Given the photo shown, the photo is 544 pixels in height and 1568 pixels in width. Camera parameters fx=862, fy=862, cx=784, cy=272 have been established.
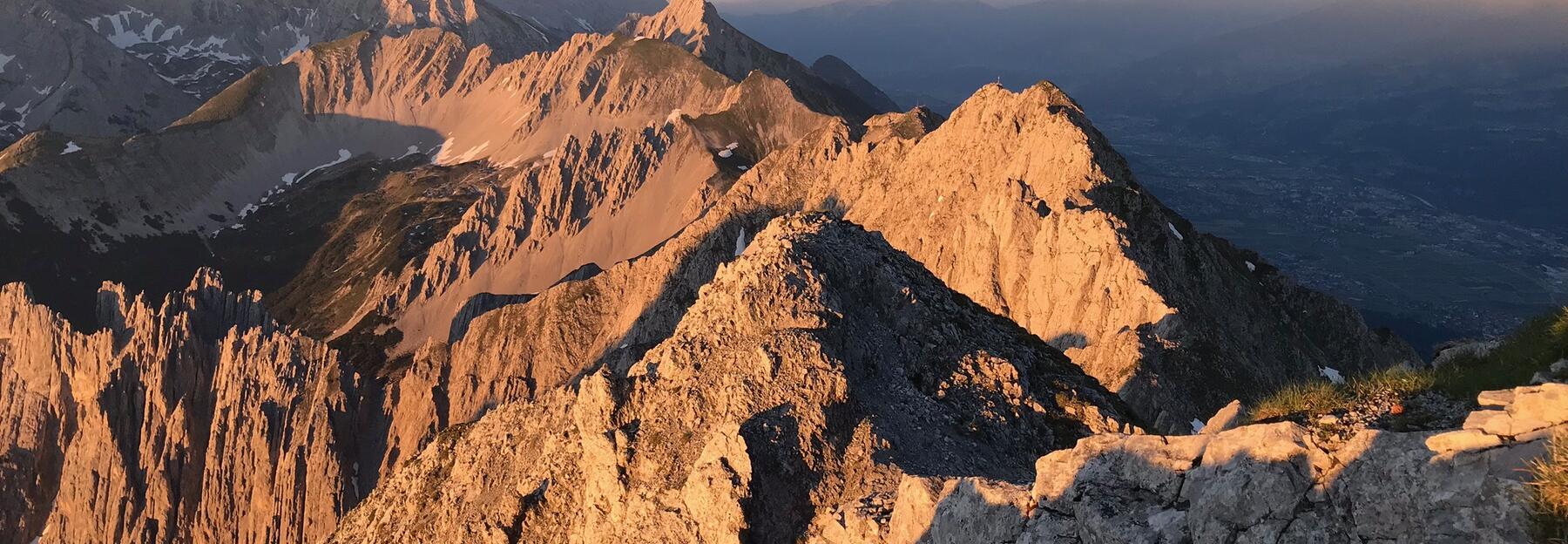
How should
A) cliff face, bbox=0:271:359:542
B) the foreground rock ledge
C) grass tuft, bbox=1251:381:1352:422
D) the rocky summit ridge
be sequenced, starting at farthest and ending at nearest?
cliff face, bbox=0:271:359:542
grass tuft, bbox=1251:381:1352:422
the rocky summit ridge
the foreground rock ledge

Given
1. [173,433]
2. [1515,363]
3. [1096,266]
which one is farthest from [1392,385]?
[173,433]

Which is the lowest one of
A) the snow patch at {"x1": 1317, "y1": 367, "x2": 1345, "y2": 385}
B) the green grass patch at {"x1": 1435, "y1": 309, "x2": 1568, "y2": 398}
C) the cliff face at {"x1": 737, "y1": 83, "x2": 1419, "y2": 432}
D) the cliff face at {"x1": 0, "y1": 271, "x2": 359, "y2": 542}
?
the cliff face at {"x1": 0, "y1": 271, "x2": 359, "y2": 542}

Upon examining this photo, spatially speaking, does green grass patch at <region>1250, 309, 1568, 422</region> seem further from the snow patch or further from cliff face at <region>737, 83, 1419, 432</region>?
the snow patch

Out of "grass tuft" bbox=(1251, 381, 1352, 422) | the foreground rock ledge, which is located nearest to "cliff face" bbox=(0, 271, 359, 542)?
the foreground rock ledge

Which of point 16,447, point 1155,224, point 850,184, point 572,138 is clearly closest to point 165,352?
point 16,447

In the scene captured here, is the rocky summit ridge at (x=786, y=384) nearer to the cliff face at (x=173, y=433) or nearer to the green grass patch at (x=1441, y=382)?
the cliff face at (x=173, y=433)

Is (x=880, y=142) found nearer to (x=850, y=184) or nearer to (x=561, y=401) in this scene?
(x=850, y=184)

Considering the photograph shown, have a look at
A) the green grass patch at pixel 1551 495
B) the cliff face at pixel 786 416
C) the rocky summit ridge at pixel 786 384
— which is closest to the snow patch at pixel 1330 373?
the rocky summit ridge at pixel 786 384
